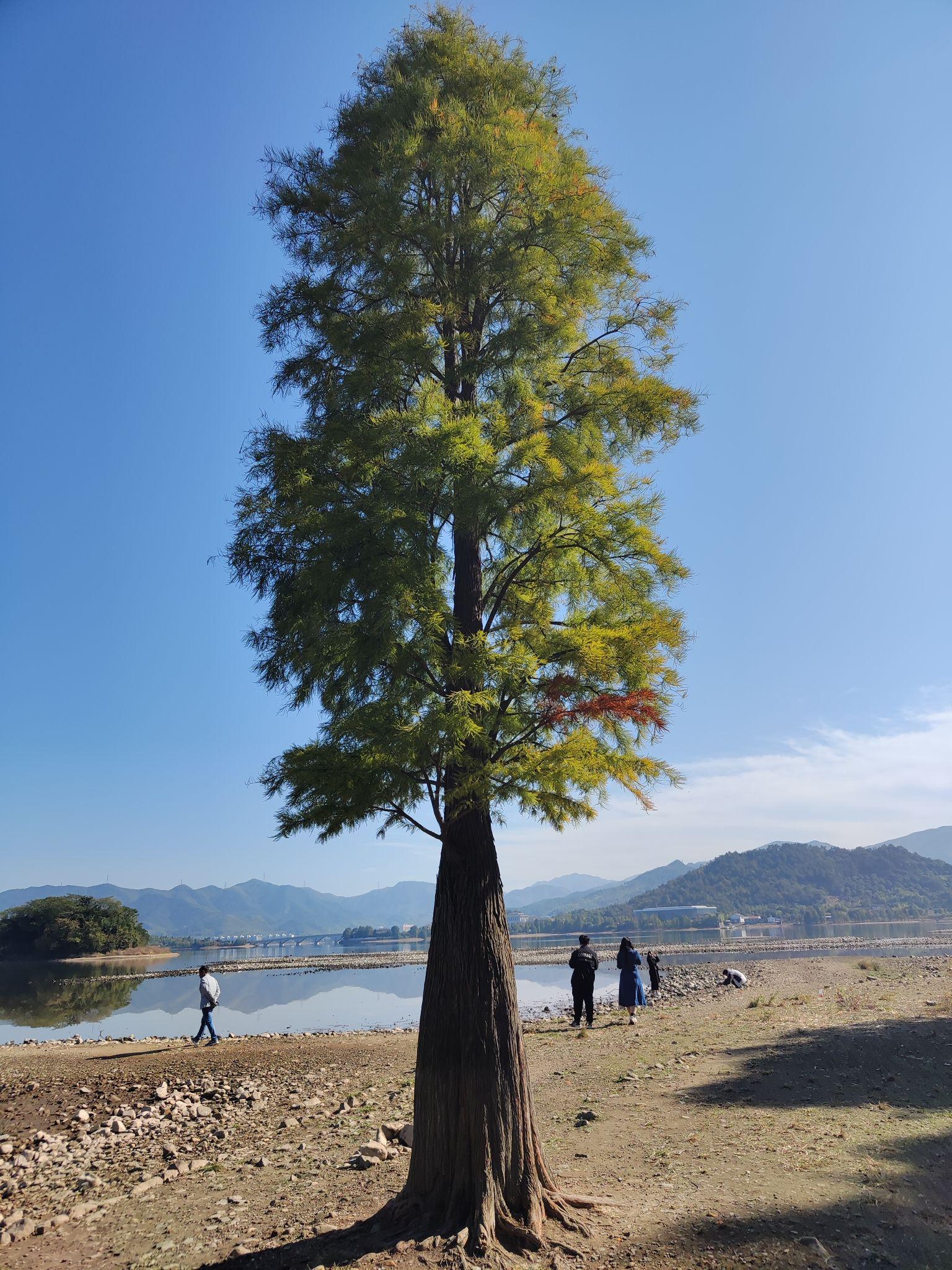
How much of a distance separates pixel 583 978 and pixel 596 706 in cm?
1178

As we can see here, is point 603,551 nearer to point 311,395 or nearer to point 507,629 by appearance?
point 507,629

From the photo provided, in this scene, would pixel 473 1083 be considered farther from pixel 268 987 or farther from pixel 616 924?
pixel 616 924

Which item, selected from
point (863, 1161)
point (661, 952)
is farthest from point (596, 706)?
point (661, 952)

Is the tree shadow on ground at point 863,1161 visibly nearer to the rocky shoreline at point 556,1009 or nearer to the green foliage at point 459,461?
the green foliage at point 459,461

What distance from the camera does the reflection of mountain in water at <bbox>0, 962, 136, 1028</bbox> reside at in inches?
1251

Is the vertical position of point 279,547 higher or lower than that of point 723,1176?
higher

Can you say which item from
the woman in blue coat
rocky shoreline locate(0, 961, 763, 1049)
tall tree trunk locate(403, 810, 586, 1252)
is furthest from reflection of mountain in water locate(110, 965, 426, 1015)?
tall tree trunk locate(403, 810, 586, 1252)

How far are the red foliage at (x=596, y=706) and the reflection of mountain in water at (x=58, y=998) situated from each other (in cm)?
3090

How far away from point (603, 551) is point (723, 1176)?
231 inches

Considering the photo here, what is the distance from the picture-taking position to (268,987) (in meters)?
52.1

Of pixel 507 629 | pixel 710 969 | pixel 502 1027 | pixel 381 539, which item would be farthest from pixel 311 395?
pixel 710 969

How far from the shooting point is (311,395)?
338 inches

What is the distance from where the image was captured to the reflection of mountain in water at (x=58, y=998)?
104ft

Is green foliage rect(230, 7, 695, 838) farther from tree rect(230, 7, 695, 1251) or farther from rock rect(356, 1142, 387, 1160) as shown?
rock rect(356, 1142, 387, 1160)
